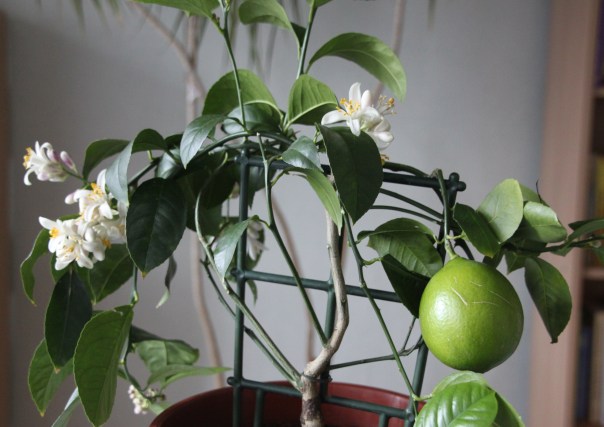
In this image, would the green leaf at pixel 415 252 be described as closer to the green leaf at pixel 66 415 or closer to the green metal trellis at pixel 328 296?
the green metal trellis at pixel 328 296

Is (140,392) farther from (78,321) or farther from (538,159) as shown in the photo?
(538,159)

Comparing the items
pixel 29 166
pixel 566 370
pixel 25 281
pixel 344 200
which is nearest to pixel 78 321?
pixel 25 281

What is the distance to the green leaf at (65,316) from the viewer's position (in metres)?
0.56

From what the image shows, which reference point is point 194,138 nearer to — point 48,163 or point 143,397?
point 48,163

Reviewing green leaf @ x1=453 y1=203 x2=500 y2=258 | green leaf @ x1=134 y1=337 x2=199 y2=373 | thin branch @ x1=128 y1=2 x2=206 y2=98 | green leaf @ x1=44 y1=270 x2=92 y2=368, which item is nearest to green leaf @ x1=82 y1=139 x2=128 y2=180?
green leaf @ x1=44 y1=270 x2=92 y2=368

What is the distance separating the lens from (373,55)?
59 centimetres

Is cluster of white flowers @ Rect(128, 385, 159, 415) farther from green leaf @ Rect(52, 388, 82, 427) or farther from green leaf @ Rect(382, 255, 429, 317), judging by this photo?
green leaf @ Rect(382, 255, 429, 317)

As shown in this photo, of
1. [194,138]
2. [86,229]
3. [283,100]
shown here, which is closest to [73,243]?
[86,229]

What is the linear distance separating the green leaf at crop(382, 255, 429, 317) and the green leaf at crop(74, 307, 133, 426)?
0.80 ft

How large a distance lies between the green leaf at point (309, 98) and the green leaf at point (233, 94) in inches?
1.5

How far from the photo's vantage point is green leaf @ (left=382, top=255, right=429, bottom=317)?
0.48m

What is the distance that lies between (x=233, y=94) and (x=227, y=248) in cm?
18

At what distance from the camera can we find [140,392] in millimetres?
675

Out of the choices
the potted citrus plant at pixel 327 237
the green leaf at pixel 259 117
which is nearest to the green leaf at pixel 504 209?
the potted citrus plant at pixel 327 237
